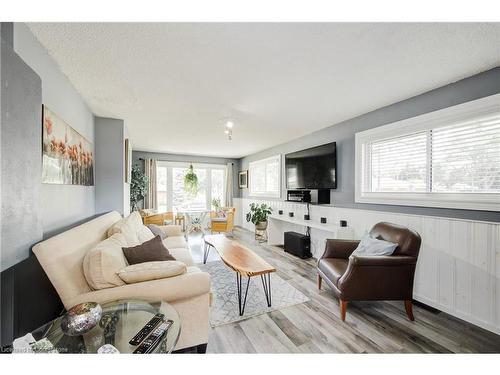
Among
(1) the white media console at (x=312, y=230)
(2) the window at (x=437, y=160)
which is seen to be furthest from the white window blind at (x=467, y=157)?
(1) the white media console at (x=312, y=230)

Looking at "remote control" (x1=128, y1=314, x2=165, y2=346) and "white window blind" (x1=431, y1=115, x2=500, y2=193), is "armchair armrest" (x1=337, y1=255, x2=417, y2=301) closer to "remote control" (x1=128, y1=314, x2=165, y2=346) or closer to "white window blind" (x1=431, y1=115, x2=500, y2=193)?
"white window blind" (x1=431, y1=115, x2=500, y2=193)

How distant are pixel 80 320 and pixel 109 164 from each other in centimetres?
265

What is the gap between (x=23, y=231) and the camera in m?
1.18

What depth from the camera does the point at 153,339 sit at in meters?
0.98

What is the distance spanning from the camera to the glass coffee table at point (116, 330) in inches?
37.6

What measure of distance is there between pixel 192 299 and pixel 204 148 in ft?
14.2

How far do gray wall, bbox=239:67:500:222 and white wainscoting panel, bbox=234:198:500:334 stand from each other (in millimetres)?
115

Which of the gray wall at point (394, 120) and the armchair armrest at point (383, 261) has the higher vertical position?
the gray wall at point (394, 120)

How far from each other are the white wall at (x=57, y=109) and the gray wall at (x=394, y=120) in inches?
138

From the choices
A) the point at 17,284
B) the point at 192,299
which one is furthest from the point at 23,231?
the point at 192,299

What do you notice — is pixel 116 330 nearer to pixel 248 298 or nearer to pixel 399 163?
pixel 248 298

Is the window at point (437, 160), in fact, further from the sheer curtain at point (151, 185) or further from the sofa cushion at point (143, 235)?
the sheer curtain at point (151, 185)

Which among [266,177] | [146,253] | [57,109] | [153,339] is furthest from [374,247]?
[266,177]
